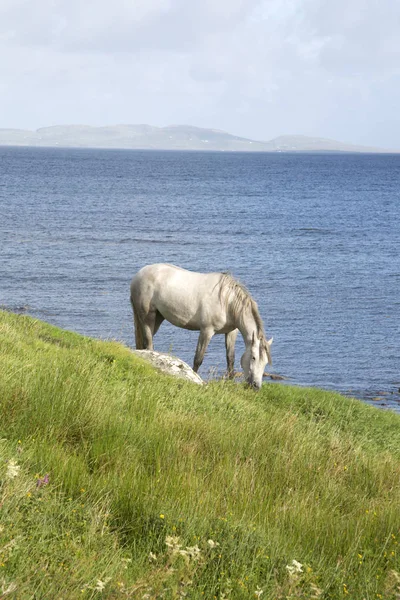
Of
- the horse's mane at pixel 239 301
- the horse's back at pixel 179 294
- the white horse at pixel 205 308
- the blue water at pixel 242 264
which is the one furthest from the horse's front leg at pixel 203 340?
the blue water at pixel 242 264

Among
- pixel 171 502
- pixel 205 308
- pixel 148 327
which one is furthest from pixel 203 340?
pixel 171 502

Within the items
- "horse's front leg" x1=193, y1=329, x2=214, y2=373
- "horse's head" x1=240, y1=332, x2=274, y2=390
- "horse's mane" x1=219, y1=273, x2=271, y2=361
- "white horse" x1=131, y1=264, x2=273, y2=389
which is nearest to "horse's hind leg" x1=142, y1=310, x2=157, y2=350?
"white horse" x1=131, y1=264, x2=273, y2=389

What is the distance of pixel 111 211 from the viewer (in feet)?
243

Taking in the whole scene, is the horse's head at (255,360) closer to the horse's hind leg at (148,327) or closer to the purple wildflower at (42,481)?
the horse's hind leg at (148,327)

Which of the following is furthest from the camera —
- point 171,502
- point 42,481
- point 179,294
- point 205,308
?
point 179,294

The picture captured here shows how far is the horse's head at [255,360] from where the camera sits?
14.7 m

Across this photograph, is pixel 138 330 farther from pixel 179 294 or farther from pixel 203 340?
pixel 203 340

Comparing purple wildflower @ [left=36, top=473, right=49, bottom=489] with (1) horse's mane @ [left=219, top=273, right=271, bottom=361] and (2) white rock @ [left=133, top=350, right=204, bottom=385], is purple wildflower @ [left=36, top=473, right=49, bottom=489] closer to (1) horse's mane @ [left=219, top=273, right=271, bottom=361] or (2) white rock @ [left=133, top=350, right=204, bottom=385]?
(2) white rock @ [left=133, top=350, right=204, bottom=385]

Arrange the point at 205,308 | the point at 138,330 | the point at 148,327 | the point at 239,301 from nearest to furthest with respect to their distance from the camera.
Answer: the point at 239,301, the point at 205,308, the point at 148,327, the point at 138,330

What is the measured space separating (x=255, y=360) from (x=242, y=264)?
101 feet

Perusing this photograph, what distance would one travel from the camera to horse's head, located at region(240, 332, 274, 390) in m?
14.7

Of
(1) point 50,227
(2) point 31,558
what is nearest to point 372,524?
(2) point 31,558

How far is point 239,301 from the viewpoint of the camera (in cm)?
1528

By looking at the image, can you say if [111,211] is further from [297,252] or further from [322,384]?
[322,384]
